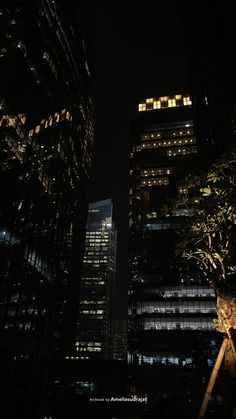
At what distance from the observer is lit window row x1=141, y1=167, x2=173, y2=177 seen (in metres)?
122

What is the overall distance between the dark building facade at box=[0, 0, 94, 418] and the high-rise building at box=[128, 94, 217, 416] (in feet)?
99.0

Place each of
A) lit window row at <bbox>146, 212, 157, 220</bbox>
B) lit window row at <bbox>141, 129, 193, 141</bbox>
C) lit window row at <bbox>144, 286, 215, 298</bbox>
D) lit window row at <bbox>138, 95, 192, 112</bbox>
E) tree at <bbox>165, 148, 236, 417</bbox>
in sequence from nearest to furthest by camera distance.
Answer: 1. tree at <bbox>165, 148, 236, 417</bbox>
2. lit window row at <bbox>144, 286, 215, 298</bbox>
3. lit window row at <bbox>146, 212, 157, 220</bbox>
4. lit window row at <bbox>141, 129, 193, 141</bbox>
5. lit window row at <bbox>138, 95, 192, 112</bbox>

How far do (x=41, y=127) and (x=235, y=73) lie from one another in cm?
3535

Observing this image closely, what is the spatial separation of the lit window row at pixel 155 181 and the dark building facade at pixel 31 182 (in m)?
55.4

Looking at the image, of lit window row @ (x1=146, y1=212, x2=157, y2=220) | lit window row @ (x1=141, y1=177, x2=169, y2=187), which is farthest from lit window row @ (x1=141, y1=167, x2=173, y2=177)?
lit window row @ (x1=146, y1=212, x2=157, y2=220)

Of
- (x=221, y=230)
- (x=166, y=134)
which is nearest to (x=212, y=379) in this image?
(x=221, y=230)

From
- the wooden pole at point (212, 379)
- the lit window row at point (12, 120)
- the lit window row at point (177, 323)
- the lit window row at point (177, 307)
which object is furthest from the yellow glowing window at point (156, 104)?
the wooden pole at point (212, 379)

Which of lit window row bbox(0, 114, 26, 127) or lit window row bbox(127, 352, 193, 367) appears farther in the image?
lit window row bbox(127, 352, 193, 367)

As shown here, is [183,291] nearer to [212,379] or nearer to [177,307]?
[177,307]

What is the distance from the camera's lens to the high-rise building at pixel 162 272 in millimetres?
90438

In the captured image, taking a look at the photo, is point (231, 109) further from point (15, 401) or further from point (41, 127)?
point (15, 401)

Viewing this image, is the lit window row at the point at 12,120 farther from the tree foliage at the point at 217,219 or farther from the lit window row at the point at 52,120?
the tree foliage at the point at 217,219

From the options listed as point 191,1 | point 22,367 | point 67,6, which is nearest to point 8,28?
point 191,1

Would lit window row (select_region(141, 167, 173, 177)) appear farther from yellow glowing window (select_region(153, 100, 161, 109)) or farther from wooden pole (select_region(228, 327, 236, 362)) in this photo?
wooden pole (select_region(228, 327, 236, 362))
